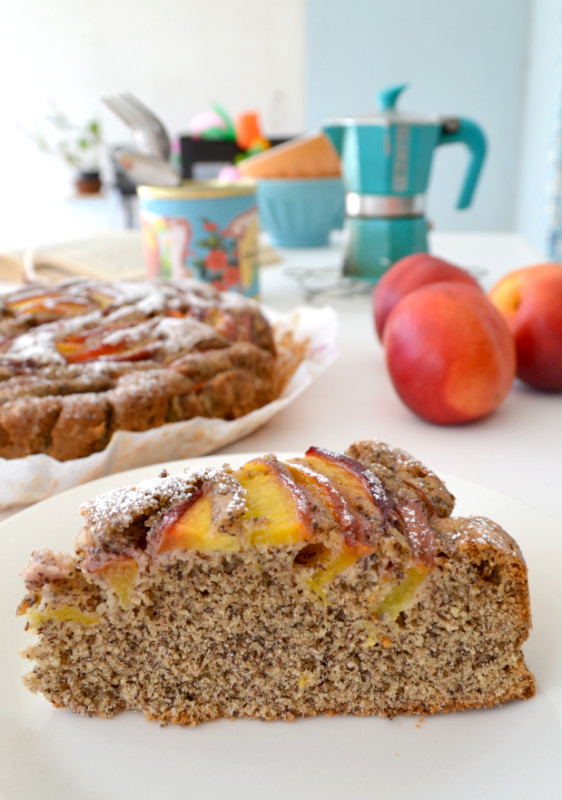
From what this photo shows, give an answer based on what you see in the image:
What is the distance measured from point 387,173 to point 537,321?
0.80 m

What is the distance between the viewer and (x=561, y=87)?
3.55m

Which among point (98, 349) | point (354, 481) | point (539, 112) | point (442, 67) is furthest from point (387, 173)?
point (442, 67)

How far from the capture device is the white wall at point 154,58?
573 centimetres

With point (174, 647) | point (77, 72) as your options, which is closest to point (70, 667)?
point (174, 647)

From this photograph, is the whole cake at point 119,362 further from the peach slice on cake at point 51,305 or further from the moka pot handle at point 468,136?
the moka pot handle at point 468,136

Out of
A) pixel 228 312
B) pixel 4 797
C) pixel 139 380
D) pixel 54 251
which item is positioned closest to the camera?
pixel 4 797

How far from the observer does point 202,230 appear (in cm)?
159

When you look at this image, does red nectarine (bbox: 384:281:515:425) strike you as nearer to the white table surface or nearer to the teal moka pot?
the white table surface

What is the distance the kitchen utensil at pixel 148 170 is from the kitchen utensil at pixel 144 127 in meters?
0.06

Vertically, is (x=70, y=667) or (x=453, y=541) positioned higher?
(x=453, y=541)

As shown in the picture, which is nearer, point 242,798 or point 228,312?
point 242,798

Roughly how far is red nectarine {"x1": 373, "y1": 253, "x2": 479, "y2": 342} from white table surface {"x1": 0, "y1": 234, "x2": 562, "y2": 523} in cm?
13

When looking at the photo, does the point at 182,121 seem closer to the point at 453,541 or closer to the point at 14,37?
the point at 14,37

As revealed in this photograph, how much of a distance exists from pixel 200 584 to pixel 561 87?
3721 millimetres
